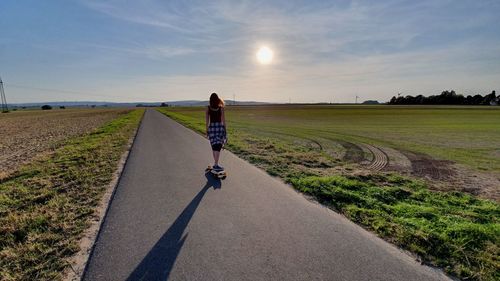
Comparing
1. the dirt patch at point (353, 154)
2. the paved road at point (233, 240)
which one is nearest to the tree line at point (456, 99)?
the dirt patch at point (353, 154)

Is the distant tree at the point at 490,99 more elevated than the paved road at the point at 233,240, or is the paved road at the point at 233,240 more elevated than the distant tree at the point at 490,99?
the distant tree at the point at 490,99

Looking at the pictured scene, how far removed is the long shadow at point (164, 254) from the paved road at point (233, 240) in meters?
0.01

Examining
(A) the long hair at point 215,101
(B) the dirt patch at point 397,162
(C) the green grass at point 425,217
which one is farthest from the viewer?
(B) the dirt patch at point 397,162

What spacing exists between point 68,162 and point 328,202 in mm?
8479

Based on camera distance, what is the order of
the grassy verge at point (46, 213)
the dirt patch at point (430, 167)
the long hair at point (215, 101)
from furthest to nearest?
the dirt patch at point (430, 167), the long hair at point (215, 101), the grassy verge at point (46, 213)

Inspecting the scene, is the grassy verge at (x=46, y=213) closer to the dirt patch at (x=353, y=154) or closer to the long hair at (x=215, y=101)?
the long hair at (x=215, y=101)

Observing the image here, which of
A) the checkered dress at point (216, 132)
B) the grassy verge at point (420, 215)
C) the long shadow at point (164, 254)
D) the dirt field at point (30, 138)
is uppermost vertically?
the checkered dress at point (216, 132)

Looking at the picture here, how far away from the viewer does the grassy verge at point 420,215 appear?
10.2ft

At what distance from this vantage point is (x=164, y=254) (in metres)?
3.14

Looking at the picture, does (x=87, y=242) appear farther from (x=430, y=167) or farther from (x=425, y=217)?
(x=430, y=167)

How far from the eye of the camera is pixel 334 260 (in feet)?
10.00

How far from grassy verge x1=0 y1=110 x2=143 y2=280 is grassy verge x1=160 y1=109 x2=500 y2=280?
420 centimetres

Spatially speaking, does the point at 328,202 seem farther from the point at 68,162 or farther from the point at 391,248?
the point at 68,162

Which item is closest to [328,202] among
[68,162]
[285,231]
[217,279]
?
[285,231]
